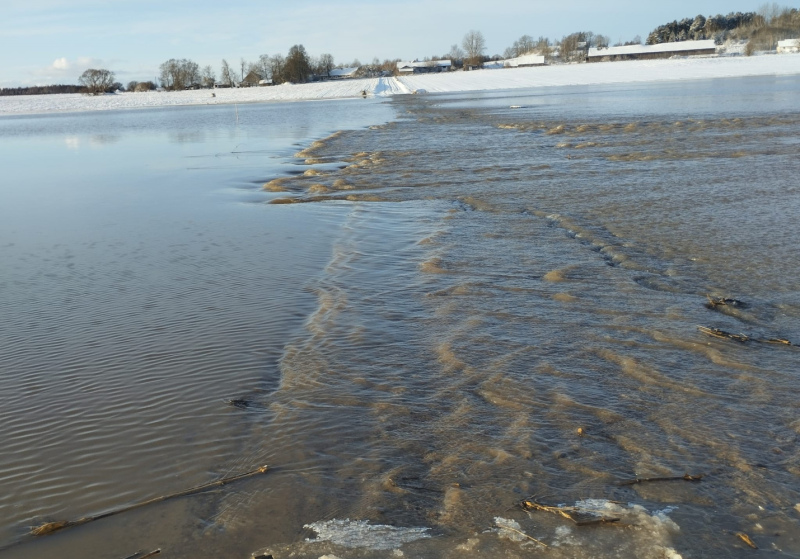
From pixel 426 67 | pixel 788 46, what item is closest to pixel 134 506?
pixel 788 46

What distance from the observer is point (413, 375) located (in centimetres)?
462

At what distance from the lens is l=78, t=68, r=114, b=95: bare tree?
102438 mm

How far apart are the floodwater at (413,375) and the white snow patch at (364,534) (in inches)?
0.5

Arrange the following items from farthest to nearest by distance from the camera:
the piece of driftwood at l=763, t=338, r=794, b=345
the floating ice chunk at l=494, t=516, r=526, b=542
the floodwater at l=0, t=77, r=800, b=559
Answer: the piece of driftwood at l=763, t=338, r=794, b=345, the floodwater at l=0, t=77, r=800, b=559, the floating ice chunk at l=494, t=516, r=526, b=542

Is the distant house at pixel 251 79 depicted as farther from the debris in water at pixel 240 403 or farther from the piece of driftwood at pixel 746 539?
the piece of driftwood at pixel 746 539

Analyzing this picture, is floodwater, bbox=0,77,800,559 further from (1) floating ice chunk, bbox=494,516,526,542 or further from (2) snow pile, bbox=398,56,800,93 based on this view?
(2) snow pile, bbox=398,56,800,93

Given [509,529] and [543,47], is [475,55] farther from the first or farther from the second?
[509,529]

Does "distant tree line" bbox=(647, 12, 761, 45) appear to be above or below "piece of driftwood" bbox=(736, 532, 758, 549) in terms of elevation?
above

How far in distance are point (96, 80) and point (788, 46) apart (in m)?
102

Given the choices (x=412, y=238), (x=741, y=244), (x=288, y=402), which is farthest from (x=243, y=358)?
(x=741, y=244)

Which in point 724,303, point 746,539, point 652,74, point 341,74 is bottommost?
point 746,539

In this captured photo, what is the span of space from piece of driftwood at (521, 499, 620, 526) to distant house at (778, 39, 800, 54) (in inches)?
4263

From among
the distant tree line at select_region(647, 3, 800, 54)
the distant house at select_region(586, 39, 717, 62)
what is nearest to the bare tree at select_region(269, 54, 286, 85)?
the distant house at select_region(586, 39, 717, 62)

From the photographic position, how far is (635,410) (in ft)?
13.1
